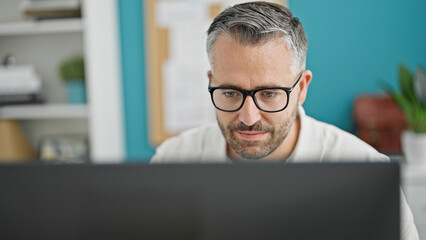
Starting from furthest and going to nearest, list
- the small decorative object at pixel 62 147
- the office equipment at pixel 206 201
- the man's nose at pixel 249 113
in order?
the small decorative object at pixel 62 147 < the man's nose at pixel 249 113 < the office equipment at pixel 206 201

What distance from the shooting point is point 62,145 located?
2.82 m

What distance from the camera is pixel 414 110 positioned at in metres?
2.29

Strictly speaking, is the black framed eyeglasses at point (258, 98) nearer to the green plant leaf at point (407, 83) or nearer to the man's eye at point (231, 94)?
the man's eye at point (231, 94)

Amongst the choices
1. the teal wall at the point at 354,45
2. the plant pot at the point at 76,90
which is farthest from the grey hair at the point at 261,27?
the plant pot at the point at 76,90

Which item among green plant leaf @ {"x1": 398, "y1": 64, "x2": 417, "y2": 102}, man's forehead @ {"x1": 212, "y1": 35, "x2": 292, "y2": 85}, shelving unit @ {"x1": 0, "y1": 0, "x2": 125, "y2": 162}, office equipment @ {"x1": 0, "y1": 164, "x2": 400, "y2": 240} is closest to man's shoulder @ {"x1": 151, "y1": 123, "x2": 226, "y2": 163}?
man's forehead @ {"x1": 212, "y1": 35, "x2": 292, "y2": 85}

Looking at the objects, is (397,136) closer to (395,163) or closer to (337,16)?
(337,16)

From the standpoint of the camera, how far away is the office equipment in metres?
0.54

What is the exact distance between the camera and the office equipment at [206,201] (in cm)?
54

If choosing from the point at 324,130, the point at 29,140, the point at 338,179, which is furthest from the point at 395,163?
the point at 29,140

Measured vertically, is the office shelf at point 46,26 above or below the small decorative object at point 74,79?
above

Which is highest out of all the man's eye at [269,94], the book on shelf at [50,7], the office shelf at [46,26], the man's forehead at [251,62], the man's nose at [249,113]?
the book on shelf at [50,7]

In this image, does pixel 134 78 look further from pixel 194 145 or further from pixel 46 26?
pixel 194 145

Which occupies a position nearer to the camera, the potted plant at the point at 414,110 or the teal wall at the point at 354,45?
the potted plant at the point at 414,110

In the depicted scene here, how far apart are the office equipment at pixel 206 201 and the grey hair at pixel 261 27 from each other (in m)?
0.61
